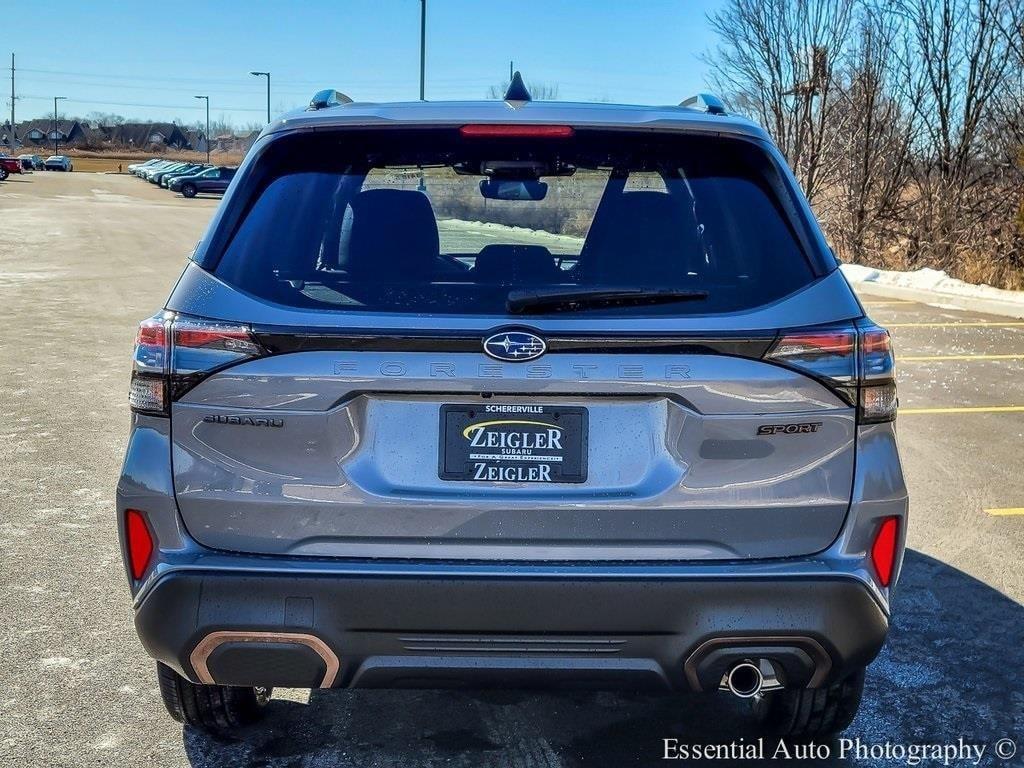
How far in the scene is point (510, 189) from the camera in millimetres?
3045

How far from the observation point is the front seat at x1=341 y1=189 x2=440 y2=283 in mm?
2857

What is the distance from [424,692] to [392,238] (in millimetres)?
1638

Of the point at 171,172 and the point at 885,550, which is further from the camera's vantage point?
the point at 171,172

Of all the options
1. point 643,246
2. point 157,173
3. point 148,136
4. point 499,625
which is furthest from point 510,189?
point 148,136

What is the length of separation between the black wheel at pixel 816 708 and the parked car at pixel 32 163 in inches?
4122

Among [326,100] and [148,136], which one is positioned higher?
[148,136]

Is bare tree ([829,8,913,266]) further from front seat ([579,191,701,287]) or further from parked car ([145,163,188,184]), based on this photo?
parked car ([145,163,188,184])

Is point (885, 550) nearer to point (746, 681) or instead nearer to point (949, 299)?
point (746, 681)

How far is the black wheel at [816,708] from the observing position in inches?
126

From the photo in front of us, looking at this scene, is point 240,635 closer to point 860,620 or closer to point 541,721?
point 541,721

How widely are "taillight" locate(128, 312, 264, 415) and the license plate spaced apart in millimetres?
510

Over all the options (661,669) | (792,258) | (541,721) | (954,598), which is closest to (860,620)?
(661,669)

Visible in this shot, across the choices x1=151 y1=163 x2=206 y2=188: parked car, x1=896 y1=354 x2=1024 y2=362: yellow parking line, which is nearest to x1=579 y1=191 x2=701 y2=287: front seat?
x1=896 y1=354 x2=1024 y2=362: yellow parking line

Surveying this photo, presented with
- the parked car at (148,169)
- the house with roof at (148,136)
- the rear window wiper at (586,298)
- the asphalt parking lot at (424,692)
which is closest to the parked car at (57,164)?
the parked car at (148,169)
